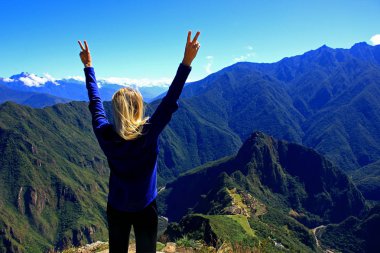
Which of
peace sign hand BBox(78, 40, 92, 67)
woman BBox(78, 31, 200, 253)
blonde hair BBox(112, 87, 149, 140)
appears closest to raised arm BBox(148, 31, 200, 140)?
woman BBox(78, 31, 200, 253)

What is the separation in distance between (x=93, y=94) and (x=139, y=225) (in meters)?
2.46

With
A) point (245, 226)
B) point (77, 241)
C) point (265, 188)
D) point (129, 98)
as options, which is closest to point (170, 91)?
point (129, 98)

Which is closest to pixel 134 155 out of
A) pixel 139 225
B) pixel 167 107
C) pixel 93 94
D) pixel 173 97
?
pixel 167 107

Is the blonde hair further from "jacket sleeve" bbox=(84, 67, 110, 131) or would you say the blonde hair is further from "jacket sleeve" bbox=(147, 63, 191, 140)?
"jacket sleeve" bbox=(84, 67, 110, 131)

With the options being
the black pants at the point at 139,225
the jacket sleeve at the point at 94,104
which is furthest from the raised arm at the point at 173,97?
the black pants at the point at 139,225

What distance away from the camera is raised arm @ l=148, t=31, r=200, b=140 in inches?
219

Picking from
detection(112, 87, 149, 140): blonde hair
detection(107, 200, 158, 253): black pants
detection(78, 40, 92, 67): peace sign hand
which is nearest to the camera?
detection(112, 87, 149, 140): blonde hair

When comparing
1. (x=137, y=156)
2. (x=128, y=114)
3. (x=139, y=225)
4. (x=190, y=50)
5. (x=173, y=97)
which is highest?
(x=190, y=50)

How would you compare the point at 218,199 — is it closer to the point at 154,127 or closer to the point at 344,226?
the point at 344,226

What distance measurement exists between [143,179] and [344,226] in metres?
175

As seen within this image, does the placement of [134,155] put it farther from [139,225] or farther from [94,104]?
[94,104]

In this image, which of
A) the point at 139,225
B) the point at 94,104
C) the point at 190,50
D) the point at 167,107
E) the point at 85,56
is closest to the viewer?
the point at 167,107

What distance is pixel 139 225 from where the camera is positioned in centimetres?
596

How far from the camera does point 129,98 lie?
559cm
